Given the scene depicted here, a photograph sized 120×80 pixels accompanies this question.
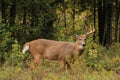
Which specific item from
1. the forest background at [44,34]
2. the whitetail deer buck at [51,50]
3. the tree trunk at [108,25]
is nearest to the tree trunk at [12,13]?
the forest background at [44,34]

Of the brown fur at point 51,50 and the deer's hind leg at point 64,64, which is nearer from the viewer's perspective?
the deer's hind leg at point 64,64

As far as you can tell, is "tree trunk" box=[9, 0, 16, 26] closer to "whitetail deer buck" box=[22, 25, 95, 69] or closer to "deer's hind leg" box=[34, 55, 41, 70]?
"whitetail deer buck" box=[22, 25, 95, 69]

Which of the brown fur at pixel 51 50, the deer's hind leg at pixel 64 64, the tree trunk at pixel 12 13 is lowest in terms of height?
the deer's hind leg at pixel 64 64

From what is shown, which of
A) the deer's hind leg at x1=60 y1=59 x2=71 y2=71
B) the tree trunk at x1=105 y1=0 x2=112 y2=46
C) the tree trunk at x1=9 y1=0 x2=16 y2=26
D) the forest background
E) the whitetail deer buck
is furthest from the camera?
the tree trunk at x1=105 y1=0 x2=112 y2=46

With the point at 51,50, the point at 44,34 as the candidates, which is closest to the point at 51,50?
the point at 51,50

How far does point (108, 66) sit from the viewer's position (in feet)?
42.3

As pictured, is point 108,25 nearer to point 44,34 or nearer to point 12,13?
point 44,34

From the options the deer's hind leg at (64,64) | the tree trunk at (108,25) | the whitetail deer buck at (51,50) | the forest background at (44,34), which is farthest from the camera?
the tree trunk at (108,25)

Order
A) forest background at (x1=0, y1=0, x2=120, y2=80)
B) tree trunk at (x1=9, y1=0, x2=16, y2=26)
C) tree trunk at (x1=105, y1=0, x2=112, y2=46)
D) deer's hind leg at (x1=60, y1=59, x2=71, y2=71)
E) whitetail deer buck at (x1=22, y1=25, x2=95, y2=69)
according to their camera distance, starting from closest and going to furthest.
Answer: forest background at (x1=0, y1=0, x2=120, y2=80), deer's hind leg at (x1=60, y1=59, x2=71, y2=71), whitetail deer buck at (x1=22, y1=25, x2=95, y2=69), tree trunk at (x1=9, y1=0, x2=16, y2=26), tree trunk at (x1=105, y1=0, x2=112, y2=46)

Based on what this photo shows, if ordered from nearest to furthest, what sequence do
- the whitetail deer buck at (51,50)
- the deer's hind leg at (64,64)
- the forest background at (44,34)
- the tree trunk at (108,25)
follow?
1. the forest background at (44,34)
2. the deer's hind leg at (64,64)
3. the whitetail deer buck at (51,50)
4. the tree trunk at (108,25)

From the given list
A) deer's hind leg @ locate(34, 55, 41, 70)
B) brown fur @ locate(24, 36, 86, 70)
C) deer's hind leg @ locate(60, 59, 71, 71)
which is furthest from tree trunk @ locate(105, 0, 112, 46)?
deer's hind leg @ locate(60, 59, 71, 71)

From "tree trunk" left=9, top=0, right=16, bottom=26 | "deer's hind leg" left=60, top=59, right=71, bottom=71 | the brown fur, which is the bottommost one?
"deer's hind leg" left=60, top=59, right=71, bottom=71

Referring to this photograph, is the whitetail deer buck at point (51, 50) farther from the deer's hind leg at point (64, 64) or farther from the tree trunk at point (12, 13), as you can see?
the tree trunk at point (12, 13)

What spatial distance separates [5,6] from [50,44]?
5839 mm
